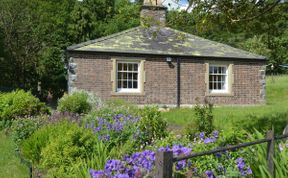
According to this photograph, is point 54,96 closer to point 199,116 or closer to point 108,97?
point 108,97

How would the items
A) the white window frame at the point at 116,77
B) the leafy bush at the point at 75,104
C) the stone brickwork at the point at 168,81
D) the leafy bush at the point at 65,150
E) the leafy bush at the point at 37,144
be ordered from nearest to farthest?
the leafy bush at the point at 65,150 < the leafy bush at the point at 37,144 < the leafy bush at the point at 75,104 < the stone brickwork at the point at 168,81 < the white window frame at the point at 116,77

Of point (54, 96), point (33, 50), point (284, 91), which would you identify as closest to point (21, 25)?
point (33, 50)

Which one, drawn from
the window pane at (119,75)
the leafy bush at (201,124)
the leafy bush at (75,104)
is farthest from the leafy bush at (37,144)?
the window pane at (119,75)

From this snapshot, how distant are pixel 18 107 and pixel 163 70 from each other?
8.31 m

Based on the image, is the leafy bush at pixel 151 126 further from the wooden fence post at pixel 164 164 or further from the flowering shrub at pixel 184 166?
the wooden fence post at pixel 164 164

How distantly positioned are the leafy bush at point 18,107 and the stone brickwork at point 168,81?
14.1 feet

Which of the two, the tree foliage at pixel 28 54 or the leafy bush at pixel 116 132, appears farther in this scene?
the tree foliage at pixel 28 54

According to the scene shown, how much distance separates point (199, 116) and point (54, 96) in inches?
852

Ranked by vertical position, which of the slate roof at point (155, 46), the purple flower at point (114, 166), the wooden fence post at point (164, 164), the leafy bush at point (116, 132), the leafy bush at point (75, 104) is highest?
the slate roof at point (155, 46)

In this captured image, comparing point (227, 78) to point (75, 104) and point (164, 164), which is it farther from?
point (164, 164)

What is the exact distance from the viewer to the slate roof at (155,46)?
18703 mm

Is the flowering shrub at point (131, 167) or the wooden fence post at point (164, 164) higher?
the wooden fence post at point (164, 164)

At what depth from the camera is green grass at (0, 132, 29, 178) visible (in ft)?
21.4

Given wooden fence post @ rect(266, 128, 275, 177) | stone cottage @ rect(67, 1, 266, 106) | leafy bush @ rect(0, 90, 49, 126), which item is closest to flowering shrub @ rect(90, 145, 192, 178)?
wooden fence post @ rect(266, 128, 275, 177)
